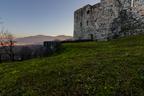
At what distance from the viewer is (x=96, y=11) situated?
53219mm

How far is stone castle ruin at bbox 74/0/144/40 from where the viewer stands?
42656mm

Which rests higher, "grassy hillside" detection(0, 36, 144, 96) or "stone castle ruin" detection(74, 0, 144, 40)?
"stone castle ruin" detection(74, 0, 144, 40)

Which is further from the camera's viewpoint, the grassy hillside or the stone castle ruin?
the stone castle ruin

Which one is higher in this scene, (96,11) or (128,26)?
(96,11)

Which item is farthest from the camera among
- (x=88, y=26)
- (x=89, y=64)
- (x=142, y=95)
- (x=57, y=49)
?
(x=88, y=26)

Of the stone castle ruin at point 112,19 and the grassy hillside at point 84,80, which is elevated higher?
the stone castle ruin at point 112,19

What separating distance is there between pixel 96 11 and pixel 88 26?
209 inches

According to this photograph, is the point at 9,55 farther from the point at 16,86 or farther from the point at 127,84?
the point at 127,84

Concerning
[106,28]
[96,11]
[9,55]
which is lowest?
[9,55]

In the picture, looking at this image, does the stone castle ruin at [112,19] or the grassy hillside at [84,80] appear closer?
the grassy hillside at [84,80]

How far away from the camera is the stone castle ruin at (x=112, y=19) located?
42.7 meters

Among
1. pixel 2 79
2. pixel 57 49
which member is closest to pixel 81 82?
pixel 2 79

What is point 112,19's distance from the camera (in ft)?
156

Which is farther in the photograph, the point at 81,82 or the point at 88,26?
the point at 88,26
